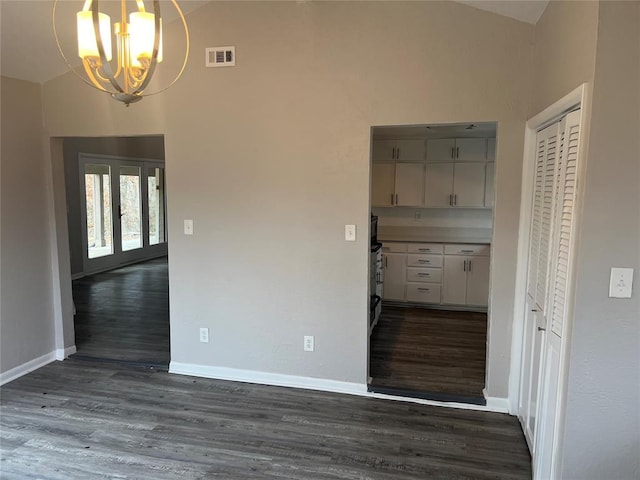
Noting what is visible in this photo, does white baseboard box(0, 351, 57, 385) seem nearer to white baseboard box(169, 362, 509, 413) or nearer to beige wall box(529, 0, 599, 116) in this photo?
white baseboard box(169, 362, 509, 413)

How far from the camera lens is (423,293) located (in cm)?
572

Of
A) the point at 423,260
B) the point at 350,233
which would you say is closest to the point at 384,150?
the point at 423,260

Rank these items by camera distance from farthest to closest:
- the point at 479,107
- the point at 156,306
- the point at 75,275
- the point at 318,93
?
the point at 75,275 < the point at 156,306 < the point at 318,93 < the point at 479,107

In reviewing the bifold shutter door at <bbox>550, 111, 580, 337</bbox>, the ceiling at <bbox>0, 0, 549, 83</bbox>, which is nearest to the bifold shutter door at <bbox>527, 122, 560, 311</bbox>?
the bifold shutter door at <bbox>550, 111, 580, 337</bbox>

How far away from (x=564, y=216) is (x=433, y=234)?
158 inches

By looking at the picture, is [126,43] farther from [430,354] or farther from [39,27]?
[430,354]

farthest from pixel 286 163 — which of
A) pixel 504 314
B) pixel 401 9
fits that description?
pixel 504 314

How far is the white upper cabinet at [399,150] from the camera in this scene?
5.95 m

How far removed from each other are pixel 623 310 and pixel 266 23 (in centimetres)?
289

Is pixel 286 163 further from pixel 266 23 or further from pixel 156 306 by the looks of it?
pixel 156 306

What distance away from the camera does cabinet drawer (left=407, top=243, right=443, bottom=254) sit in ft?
18.3

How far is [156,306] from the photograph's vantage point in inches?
232

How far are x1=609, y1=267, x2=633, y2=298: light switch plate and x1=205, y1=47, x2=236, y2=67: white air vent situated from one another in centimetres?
284

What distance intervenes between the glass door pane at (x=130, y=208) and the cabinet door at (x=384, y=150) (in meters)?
5.04
